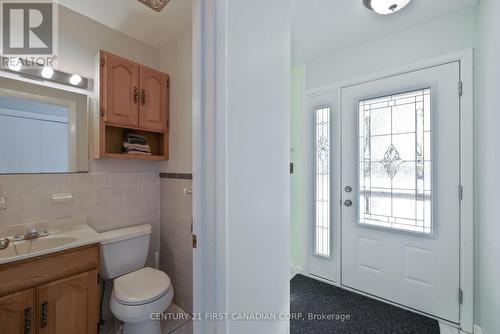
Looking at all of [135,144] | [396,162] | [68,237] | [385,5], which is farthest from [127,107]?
[396,162]

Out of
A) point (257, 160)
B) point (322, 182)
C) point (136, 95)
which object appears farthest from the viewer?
point (322, 182)

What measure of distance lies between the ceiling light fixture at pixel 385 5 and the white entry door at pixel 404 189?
564 millimetres

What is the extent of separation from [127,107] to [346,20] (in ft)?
6.41

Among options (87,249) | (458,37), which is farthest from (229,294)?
(458,37)

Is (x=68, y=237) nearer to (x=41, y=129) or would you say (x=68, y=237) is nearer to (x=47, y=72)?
(x=41, y=129)

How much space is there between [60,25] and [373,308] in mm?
3451

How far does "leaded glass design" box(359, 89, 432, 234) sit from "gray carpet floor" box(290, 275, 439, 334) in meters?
0.71

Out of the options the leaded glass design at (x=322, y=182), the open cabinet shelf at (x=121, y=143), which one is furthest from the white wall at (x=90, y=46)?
the leaded glass design at (x=322, y=182)

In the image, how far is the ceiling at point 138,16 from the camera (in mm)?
1709

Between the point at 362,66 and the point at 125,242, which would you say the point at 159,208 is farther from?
the point at 362,66

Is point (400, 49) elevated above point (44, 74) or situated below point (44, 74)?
above

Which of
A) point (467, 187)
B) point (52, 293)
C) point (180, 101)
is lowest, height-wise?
point (52, 293)

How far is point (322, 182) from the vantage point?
2.44m

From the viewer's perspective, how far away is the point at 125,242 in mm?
1793
